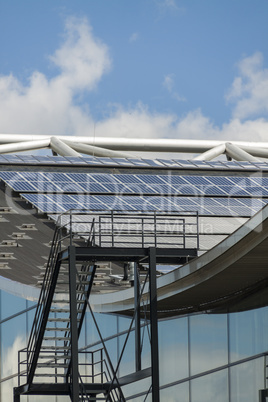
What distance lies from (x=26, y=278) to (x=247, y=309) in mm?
9831

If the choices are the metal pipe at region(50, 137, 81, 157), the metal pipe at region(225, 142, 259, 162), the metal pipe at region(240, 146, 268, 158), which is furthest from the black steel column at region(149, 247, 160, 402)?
the metal pipe at region(240, 146, 268, 158)

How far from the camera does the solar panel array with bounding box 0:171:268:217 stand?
36.0 m

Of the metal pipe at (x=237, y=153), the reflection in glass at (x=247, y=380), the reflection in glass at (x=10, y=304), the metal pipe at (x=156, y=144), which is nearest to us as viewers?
the reflection in glass at (x=247, y=380)

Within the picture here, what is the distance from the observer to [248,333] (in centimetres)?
2170

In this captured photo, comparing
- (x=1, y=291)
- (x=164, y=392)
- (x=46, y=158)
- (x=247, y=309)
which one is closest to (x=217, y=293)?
(x=247, y=309)

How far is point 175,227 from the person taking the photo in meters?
32.5

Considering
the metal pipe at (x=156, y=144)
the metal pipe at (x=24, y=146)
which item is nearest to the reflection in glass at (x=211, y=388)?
the metal pipe at (x=24, y=146)

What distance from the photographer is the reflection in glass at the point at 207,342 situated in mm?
22938

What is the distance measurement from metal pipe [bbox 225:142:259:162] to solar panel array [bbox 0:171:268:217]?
24.3 feet

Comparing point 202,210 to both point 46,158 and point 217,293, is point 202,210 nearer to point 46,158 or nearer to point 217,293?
point 46,158

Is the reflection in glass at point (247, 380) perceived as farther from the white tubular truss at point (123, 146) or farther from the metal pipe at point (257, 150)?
the metal pipe at point (257, 150)

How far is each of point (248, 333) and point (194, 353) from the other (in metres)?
2.87

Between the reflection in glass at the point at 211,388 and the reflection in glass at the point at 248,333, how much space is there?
2.59ft

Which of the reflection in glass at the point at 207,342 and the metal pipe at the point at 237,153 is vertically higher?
the metal pipe at the point at 237,153
